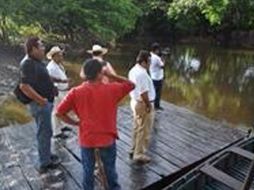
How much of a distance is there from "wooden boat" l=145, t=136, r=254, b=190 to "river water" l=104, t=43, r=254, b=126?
4229mm

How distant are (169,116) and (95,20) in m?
10.1

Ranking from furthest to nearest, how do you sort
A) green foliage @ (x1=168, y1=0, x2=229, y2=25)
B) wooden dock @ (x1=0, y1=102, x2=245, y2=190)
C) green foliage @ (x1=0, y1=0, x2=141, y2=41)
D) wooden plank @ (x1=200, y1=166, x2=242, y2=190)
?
green foliage @ (x1=168, y1=0, x2=229, y2=25) < green foliage @ (x1=0, y1=0, x2=141, y2=41) < wooden dock @ (x1=0, y1=102, x2=245, y2=190) < wooden plank @ (x1=200, y1=166, x2=242, y2=190)

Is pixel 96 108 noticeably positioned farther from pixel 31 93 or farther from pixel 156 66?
pixel 156 66

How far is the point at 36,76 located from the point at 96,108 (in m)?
1.21

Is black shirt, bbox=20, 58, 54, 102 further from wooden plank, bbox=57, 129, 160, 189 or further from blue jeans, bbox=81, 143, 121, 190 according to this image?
wooden plank, bbox=57, 129, 160, 189

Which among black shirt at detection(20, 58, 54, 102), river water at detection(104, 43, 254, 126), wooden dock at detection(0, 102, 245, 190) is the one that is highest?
black shirt at detection(20, 58, 54, 102)

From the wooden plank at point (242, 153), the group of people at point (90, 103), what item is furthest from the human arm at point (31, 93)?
the wooden plank at point (242, 153)

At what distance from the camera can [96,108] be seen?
4.07m

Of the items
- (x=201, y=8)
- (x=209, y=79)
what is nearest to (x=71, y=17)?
(x=209, y=79)

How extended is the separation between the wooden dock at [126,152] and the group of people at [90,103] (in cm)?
22

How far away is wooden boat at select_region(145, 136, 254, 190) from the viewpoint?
4.91m

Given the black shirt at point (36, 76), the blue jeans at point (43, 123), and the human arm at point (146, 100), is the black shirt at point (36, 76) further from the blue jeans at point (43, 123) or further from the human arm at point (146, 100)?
the human arm at point (146, 100)

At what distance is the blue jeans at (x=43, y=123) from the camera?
5137mm

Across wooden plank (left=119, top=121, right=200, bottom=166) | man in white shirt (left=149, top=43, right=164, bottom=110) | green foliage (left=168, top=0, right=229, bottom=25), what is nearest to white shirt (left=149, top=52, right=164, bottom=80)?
man in white shirt (left=149, top=43, right=164, bottom=110)
